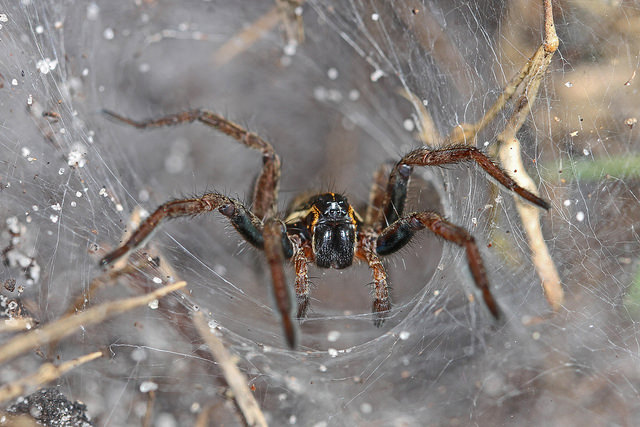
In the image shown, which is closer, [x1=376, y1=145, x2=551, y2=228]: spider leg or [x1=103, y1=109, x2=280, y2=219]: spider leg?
[x1=376, y1=145, x2=551, y2=228]: spider leg

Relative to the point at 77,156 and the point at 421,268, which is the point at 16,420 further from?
the point at 421,268

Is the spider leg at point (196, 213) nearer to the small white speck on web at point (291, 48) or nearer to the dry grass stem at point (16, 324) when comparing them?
the dry grass stem at point (16, 324)

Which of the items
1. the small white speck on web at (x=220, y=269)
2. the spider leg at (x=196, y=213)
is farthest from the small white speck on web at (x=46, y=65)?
the small white speck on web at (x=220, y=269)

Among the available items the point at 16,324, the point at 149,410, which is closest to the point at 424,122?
the point at 149,410

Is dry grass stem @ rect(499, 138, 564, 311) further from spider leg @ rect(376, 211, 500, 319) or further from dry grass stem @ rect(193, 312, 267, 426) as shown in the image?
dry grass stem @ rect(193, 312, 267, 426)

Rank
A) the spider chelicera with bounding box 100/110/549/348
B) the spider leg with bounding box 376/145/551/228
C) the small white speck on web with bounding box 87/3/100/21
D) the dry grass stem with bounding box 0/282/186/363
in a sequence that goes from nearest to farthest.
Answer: the spider chelicera with bounding box 100/110/549/348 → the spider leg with bounding box 376/145/551/228 → the dry grass stem with bounding box 0/282/186/363 → the small white speck on web with bounding box 87/3/100/21

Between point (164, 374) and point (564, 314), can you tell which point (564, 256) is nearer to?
point (564, 314)

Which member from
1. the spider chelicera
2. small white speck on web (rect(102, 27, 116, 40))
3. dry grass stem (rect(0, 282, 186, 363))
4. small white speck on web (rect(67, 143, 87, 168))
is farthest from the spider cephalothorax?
small white speck on web (rect(102, 27, 116, 40))

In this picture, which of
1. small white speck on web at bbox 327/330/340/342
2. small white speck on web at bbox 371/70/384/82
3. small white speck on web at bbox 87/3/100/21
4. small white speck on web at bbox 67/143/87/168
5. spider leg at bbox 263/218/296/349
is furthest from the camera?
small white speck on web at bbox 371/70/384/82
